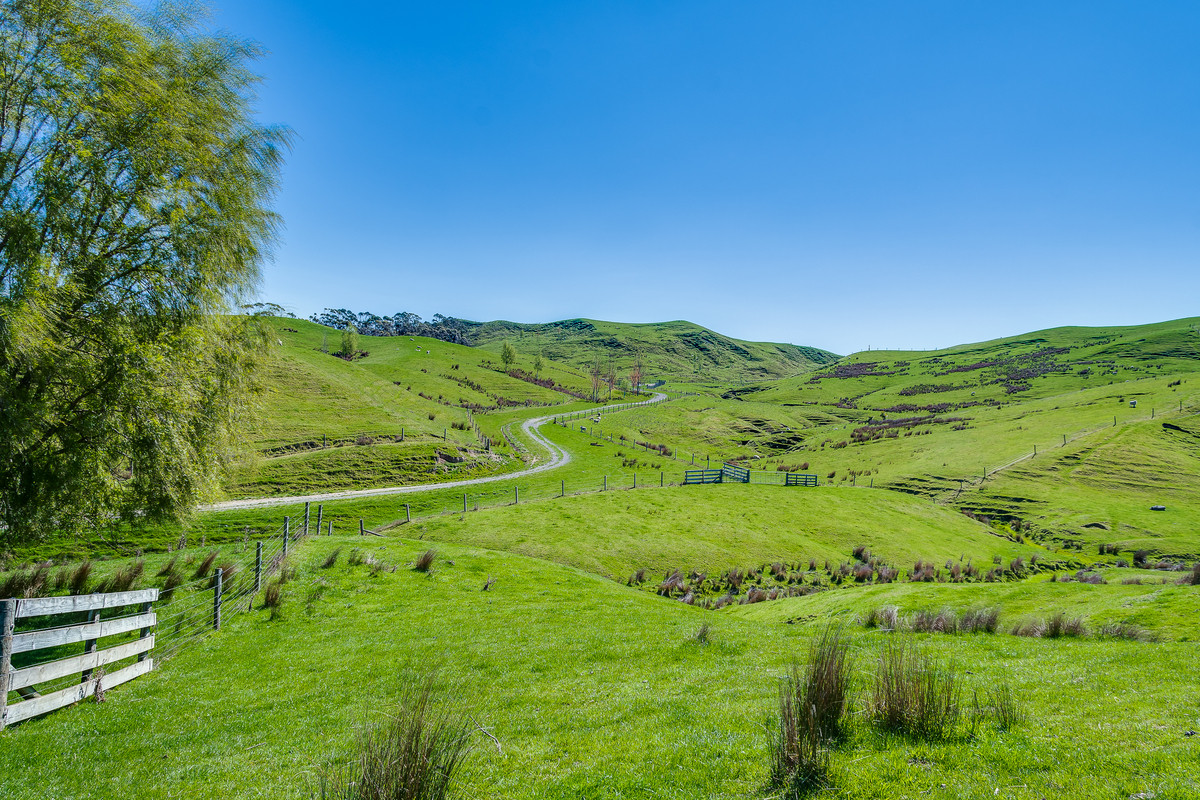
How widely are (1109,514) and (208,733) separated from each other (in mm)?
64152

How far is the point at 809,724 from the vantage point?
18.7 ft

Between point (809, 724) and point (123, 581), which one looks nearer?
point (809, 724)

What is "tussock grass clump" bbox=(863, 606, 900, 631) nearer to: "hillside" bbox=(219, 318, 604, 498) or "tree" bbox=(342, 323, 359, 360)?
"hillside" bbox=(219, 318, 604, 498)

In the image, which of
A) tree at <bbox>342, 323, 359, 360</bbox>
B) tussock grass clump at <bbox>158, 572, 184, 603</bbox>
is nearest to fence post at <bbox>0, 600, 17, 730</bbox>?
tussock grass clump at <bbox>158, 572, 184, 603</bbox>

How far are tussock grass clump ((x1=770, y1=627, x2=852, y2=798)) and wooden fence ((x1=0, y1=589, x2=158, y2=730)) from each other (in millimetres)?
10486

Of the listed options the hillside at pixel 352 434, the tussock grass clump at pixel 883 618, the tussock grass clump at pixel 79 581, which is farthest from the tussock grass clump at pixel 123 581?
the tussock grass clump at pixel 883 618

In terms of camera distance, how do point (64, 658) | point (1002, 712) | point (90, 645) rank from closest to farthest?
point (1002, 712) < point (64, 658) < point (90, 645)

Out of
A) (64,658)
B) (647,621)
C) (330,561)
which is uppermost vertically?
(64,658)

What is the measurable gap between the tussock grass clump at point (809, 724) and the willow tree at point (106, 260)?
15.6m

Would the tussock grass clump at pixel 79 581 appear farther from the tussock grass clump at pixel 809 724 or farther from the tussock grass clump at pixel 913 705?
the tussock grass clump at pixel 913 705

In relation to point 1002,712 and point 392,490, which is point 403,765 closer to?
point 1002,712

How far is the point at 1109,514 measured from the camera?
4512 centimetres

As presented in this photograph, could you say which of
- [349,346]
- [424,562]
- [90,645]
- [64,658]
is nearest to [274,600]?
[424,562]

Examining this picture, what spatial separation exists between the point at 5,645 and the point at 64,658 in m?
2.20
